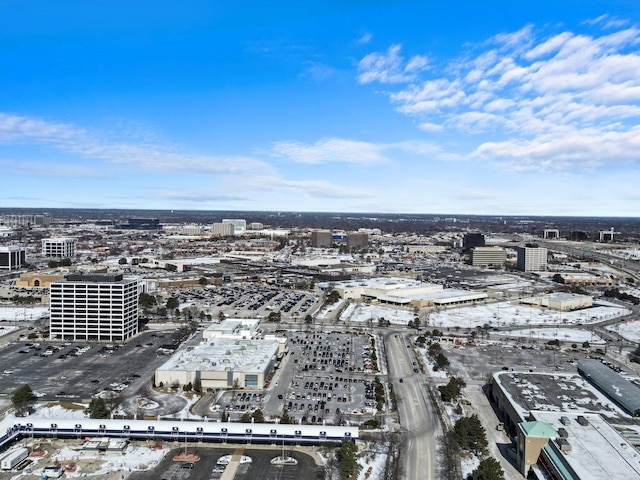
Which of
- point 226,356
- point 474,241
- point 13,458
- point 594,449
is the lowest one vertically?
point 13,458

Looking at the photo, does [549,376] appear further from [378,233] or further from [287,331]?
[378,233]

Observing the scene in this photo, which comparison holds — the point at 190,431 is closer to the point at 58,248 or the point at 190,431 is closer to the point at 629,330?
the point at 629,330

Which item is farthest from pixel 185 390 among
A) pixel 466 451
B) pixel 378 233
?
pixel 378 233

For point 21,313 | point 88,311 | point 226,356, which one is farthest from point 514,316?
point 21,313

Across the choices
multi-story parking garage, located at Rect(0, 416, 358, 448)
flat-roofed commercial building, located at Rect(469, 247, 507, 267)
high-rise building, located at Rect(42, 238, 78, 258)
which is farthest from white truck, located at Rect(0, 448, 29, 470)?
flat-roofed commercial building, located at Rect(469, 247, 507, 267)

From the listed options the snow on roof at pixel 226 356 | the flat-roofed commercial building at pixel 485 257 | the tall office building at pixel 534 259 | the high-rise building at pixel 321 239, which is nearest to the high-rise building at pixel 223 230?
the high-rise building at pixel 321 239

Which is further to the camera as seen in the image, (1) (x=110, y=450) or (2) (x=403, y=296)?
(2) (x=403, y=296)

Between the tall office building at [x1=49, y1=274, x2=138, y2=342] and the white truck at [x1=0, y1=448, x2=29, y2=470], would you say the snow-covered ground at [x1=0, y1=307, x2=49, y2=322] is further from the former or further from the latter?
the white truck at [x1=0, y1=448, x2=29, y2=470]

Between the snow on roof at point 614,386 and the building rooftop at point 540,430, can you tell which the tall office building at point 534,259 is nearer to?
the snow on roof at point 614,386
